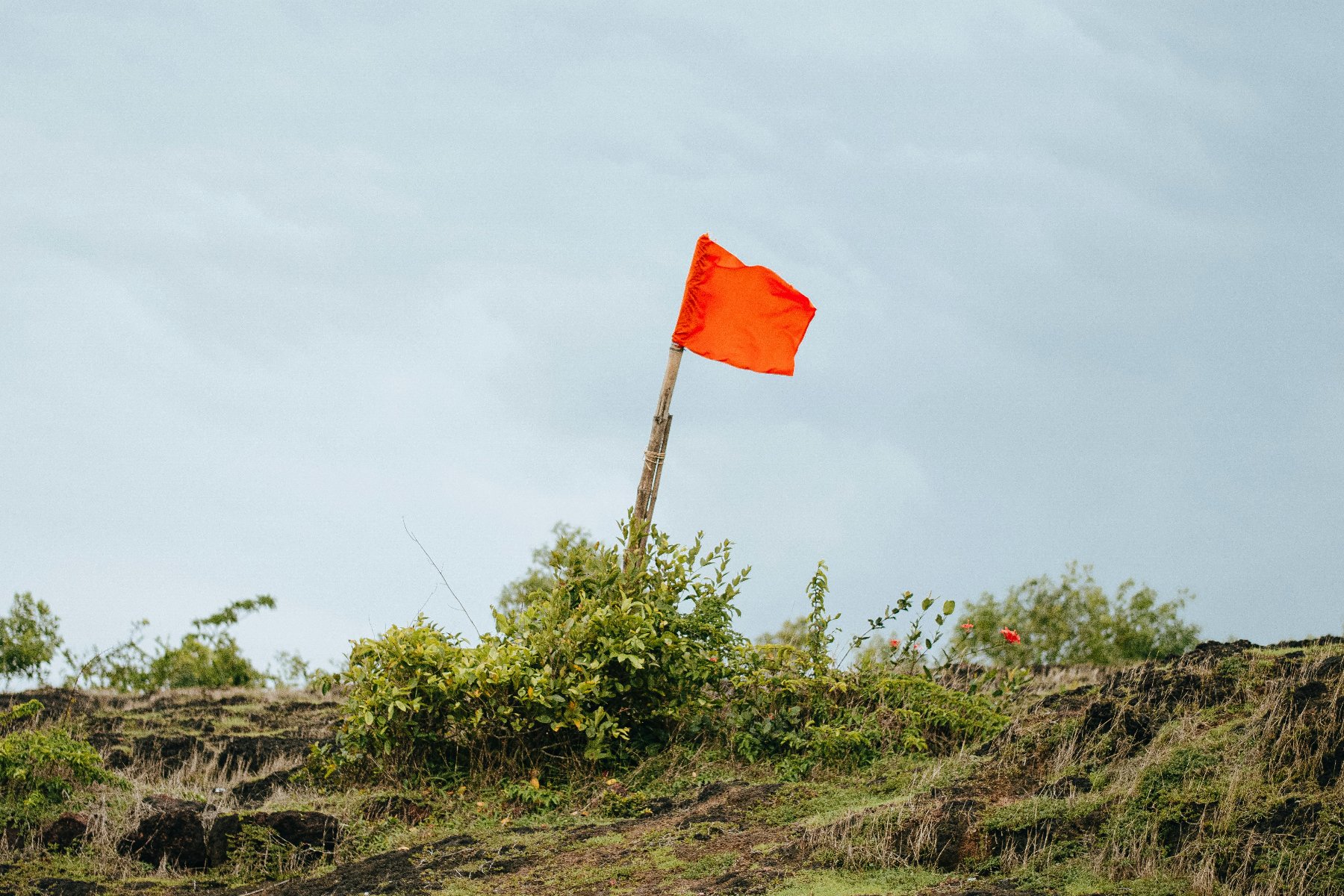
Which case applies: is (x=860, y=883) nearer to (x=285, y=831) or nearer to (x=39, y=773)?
(x=285, y=831)

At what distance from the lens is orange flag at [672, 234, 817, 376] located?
9672 millimetres

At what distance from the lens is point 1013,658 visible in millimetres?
21219

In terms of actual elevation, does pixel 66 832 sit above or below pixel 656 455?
below

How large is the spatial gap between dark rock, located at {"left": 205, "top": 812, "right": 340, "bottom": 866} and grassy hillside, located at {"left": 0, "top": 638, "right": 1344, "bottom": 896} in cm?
1

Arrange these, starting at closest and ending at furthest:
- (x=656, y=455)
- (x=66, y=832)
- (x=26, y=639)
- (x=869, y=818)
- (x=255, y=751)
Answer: (x=869, y=818) < (x=66, y=832) < (x=656, y=455) < (x=255, y=751) < (x=26, y=639)

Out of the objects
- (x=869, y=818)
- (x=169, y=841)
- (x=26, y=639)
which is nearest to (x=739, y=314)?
(x=869, y=818)

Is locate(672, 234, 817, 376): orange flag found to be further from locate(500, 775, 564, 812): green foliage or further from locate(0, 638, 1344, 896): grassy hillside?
locate(500, 775, 564, 812): green foliage

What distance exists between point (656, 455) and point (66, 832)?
16.1 ft

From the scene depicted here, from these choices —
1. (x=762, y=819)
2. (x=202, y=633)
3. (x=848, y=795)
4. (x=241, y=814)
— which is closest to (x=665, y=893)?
(x=762, y=819)

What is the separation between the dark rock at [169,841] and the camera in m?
7.48

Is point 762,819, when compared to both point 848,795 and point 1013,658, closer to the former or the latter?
point 848,795

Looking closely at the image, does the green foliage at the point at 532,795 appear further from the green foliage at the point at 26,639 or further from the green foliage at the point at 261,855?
the green foliage at the point at 26,639

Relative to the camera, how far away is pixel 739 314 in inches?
384

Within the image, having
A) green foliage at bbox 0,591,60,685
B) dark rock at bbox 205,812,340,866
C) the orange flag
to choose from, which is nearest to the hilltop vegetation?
dark rock at bbox 205,812,340,866
